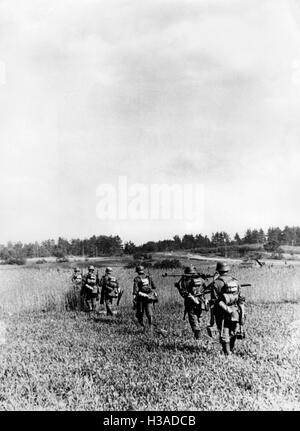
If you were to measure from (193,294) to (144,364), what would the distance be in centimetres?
332

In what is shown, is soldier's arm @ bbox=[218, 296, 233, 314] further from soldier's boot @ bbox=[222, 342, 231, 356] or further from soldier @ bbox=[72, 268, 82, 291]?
soldier @ bbox=[72, 268, 82, 291]

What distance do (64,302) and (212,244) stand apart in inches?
390

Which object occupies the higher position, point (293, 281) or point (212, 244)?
point (212, 244)

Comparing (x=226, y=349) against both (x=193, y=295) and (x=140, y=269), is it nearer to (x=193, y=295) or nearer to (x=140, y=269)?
(x=193, y=295)

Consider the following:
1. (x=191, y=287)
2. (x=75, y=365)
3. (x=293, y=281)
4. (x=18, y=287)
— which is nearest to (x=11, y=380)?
(x=75, y=365)

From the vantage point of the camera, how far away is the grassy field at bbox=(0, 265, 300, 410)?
8289 mm

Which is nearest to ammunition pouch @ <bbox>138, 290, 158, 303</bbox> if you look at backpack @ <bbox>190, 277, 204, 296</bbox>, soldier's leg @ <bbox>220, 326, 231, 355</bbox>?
backpack @ <bbox>190, 277, 204, 296</bbox>

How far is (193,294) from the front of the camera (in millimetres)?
12930

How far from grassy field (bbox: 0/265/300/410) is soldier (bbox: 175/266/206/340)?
1.79 feet

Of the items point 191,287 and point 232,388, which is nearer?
point 232,388

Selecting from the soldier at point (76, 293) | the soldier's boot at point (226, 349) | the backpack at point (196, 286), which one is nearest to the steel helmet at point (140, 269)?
the backpack at point (196, 286)
